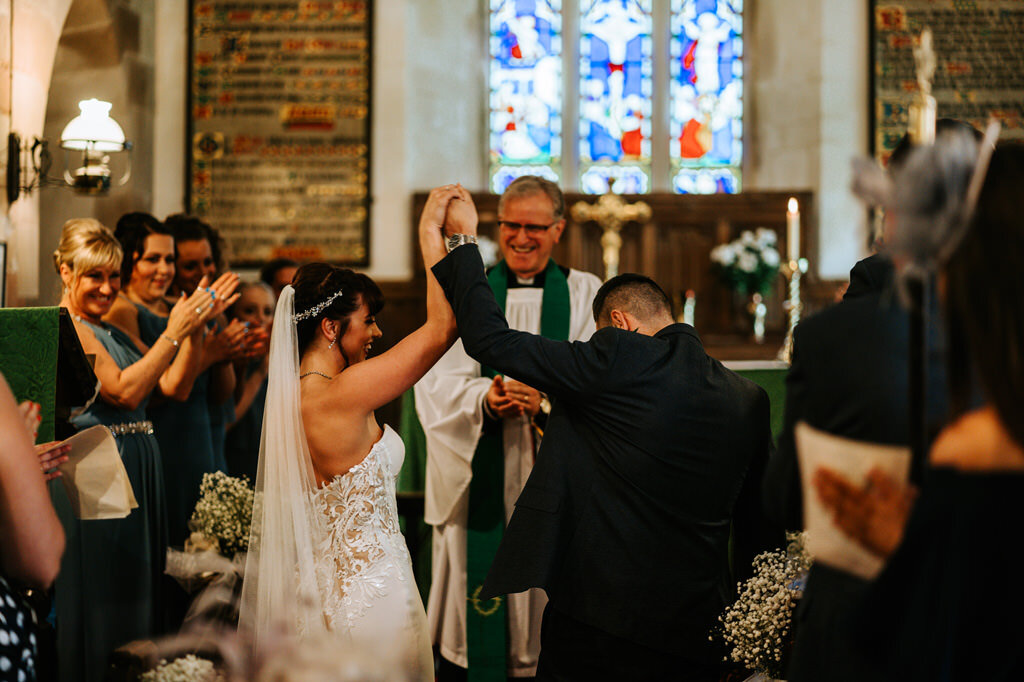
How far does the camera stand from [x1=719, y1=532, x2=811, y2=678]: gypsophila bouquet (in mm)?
2537

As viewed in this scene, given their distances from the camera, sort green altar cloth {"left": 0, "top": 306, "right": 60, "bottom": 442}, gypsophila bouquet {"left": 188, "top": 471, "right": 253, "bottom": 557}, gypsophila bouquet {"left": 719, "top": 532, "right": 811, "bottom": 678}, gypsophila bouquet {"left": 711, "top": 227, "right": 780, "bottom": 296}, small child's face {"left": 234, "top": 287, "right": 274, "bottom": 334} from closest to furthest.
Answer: gypsophila bouquet {"left": 719, "top": 532, "right": 811, "bottom": 678} → green altar cloth {"left": 0, "top": 306, "right": 60, "bottom": 442} → gypsophila bouquet {"left": 188, "top": 471, "right": 253, "bottom": 557} → small child's face {"left": 234, "top": 287, "right": 274, "bottom": 334} → gypsophila bouquet {"left": 711, "top": 227, "right": 780, "bottom": 296}

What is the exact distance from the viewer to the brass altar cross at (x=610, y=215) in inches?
309

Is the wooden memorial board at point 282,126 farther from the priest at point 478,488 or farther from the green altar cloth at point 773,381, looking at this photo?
the green altar cloth at point 773,381

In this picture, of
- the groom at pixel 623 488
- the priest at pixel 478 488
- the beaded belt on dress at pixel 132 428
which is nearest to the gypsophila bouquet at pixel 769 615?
the groom at pixel 623 488

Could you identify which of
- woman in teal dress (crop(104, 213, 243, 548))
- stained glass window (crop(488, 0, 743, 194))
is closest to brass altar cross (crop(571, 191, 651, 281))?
stained glass window (crop(488, 0, 743, 194))

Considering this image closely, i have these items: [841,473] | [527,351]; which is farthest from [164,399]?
[841,473]

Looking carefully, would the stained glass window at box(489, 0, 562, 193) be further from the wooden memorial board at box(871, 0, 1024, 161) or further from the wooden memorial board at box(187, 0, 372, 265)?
the wooden memorial board at box(871, 0, 1024, 161)

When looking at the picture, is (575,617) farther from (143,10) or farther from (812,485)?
(143,10)

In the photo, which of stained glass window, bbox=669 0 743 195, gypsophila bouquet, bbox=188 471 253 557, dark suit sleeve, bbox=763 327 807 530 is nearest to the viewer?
dark suit sleeve, bbox=763 327 807 530

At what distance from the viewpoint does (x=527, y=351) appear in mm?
2602

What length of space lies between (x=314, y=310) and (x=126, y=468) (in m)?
1.37

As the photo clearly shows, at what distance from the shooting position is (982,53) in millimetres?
8359

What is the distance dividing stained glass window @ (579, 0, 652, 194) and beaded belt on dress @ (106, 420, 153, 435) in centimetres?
591

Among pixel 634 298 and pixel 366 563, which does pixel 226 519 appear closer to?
pixel 366 563
